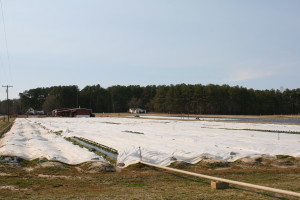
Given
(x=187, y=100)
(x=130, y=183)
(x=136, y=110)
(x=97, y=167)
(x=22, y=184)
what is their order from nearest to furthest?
1. (x=22, y=184)
2. (x=130, y=183)
3. (x=97, y=167)
4. (x=187, y=100)
5. (x=136, y=110)

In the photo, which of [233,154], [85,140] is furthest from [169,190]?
[85,140]

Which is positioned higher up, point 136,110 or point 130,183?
point 136,110

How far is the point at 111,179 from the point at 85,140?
1261 centimetres

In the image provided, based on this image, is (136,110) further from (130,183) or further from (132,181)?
(130,183)

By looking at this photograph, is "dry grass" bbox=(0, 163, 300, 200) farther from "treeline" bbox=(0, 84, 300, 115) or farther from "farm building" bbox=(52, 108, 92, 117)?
"treeline" bbox=(0, 84, 300, 115)

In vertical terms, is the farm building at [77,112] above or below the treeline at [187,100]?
below

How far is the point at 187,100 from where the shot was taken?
9394 centimetres

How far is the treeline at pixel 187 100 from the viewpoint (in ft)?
308

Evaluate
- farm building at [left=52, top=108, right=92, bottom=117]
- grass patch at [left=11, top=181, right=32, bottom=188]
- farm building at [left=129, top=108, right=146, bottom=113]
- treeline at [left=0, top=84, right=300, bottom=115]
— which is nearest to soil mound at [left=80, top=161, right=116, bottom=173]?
grass patch at [left=11, top=181, right=32, bottom=188]

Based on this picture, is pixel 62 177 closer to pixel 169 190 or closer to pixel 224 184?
pixel 169 190

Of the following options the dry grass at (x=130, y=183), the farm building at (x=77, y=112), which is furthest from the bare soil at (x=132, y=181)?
the farm building at (x=77, y=112)

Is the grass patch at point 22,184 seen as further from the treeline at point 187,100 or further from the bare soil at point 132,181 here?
the treeline at point 187,100

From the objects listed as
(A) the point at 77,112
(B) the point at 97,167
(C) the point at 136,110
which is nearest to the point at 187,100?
(C) the point at 136,110

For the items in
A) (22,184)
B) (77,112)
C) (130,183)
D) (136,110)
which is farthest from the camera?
(136,110)
